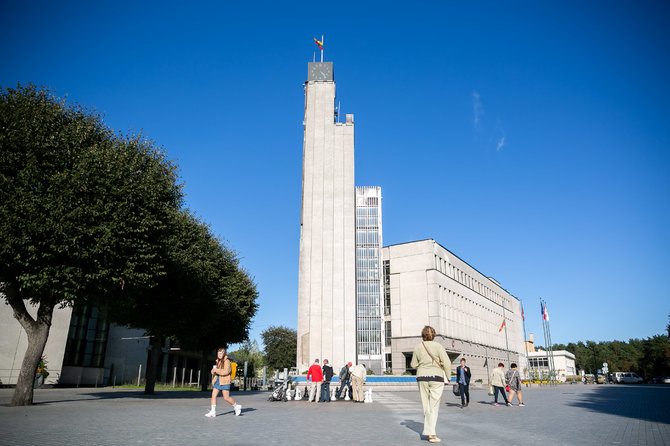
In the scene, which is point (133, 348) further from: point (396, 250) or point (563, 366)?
point (563, 366)

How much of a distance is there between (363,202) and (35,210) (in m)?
63.1

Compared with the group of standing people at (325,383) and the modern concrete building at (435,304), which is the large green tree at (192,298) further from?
the modern concrete building at (435,304)

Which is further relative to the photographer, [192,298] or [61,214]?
[192,298]

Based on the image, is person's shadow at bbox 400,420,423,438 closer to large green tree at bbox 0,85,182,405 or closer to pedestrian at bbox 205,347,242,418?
pedestrian at bbox 205,347,242,418

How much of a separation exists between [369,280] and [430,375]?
6417 centimetres

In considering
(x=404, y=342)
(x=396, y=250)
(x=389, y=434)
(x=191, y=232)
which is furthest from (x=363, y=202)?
(x=389, y=434)

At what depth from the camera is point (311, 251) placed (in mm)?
43688

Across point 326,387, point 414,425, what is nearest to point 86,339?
point 326,387

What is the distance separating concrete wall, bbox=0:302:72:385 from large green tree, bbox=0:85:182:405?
1736 centimetres

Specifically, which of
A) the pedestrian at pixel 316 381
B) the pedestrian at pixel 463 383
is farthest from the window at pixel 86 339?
the pedestrian at pixel 463 383

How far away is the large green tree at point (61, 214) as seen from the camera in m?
13.5

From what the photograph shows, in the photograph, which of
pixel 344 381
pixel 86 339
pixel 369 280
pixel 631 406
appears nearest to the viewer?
pixel 631 406

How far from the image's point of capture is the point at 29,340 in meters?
14.6

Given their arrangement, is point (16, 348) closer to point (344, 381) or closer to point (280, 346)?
point (344, 381)
